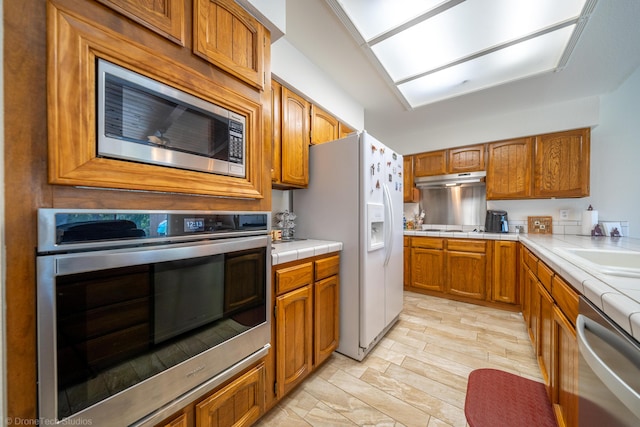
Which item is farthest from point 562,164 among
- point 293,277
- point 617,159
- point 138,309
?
point 138,309

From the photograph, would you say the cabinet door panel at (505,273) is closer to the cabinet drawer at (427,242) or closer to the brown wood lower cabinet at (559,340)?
the cabinet drawer at (427,242)

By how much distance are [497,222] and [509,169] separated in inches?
27.8

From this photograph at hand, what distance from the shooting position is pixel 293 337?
1.41 meters

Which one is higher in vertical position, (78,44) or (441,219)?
(78,44)

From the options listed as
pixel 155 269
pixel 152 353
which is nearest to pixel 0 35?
pixel 155 269

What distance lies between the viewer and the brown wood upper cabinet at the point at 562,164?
104 inches

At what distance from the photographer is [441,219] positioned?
3697mm

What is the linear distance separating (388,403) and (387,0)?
7.85 feet

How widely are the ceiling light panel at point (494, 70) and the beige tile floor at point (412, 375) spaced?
7.72 ft

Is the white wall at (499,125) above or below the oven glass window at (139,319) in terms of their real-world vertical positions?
above

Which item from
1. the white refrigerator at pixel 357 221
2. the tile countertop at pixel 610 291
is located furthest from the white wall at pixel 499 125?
the tile countertop at pixel 610 291

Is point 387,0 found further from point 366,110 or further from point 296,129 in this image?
point 366,110

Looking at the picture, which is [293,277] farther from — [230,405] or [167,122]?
[167,122]

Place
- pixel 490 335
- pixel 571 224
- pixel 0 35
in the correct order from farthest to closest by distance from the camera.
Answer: pixel 571 224, pixel 490 335, pixel 0 35
